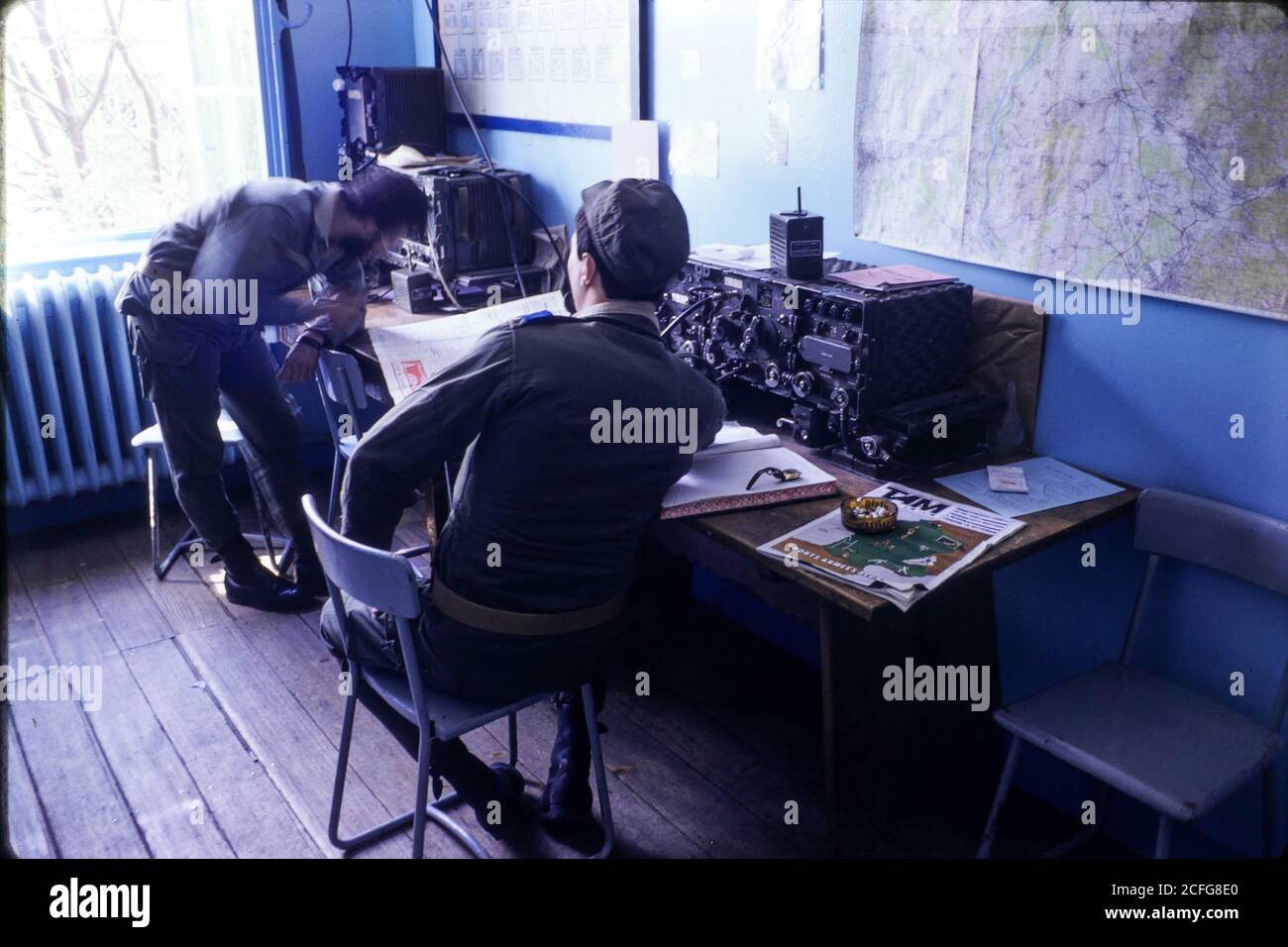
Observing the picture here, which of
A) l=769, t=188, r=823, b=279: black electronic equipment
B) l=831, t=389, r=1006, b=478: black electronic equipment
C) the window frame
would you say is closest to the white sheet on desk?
l=831, t=389, r=1006, b=478: black electronic equipment

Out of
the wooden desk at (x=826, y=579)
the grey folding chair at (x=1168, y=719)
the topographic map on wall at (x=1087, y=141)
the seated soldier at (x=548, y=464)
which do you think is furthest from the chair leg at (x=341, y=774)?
the topographic map on wall at (x=1087, y=141)

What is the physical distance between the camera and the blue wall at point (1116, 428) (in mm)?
1909

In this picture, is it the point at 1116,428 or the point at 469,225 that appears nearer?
the point at 1116,428

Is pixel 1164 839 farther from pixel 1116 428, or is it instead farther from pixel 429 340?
pixel 429 340

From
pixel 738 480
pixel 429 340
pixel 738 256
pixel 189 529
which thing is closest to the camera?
pixel 738 480

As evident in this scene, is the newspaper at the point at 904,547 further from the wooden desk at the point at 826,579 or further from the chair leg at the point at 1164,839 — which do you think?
the chair leg at the point at 1164,839

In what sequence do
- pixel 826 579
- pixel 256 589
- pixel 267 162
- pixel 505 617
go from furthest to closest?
1. pixel 267 162
2. pixel 256 589
3. pixel 505 617
4. pixel 826 579

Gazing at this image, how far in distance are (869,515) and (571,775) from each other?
900 millimetres

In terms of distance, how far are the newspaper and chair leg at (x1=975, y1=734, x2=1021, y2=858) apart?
0.39m

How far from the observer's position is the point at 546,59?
11.4 ft

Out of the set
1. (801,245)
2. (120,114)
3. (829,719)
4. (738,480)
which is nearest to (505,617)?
(738,480)

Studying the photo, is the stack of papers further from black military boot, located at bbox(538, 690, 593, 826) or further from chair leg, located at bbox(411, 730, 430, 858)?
chair leg, located at bbox(411, 730, 430, 858)
